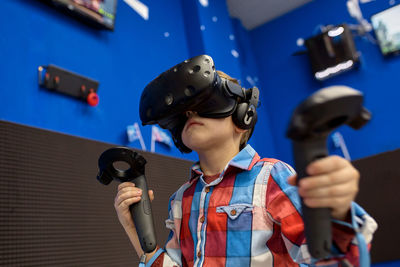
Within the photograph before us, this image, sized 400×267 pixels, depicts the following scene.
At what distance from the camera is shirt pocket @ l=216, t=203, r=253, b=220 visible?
0.67 meters

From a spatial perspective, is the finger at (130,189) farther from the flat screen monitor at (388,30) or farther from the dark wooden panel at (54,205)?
the flat screen monitor at (388,30)

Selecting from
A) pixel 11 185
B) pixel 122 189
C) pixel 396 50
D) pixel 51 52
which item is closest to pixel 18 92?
pixel 51 52

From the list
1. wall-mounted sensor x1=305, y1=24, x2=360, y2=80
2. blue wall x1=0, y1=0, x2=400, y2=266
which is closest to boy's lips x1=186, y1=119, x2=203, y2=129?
blue wall x1=0, y1=0, x2=400, y2=266

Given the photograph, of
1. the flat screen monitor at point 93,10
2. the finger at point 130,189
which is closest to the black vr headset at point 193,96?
the finger at point 130,189

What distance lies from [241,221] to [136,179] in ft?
0.91

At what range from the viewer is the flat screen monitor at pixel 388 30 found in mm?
2883

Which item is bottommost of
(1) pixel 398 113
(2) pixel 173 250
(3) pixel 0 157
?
(2) pixel 173 250

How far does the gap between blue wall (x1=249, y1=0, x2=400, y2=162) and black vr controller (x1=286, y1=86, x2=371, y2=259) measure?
2.70 metres

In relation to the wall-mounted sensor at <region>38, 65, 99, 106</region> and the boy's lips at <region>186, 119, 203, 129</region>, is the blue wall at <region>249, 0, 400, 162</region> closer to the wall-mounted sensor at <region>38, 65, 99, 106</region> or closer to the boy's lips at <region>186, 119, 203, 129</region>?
the wall-mounted sensor at <region>38, 65, 99, 106</region>

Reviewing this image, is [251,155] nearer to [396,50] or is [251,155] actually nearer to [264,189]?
[264,189]

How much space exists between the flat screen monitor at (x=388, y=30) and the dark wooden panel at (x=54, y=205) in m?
2.71

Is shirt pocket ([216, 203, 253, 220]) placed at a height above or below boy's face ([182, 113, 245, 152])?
below

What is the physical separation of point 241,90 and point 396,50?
2751 millimetres

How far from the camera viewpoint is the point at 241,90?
0.77 m
